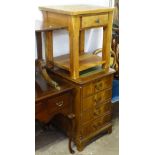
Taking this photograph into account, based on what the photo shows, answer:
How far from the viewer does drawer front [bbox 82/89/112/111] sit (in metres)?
1.83

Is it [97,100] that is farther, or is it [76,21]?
[97,100]

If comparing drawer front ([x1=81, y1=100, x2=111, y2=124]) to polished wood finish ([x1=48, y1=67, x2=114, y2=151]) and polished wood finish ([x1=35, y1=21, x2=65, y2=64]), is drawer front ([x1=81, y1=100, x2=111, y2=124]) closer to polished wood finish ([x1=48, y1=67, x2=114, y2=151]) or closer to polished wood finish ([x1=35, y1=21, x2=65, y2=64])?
polished wood finish ([x1=48, y1=67, x2=114, y2=151])

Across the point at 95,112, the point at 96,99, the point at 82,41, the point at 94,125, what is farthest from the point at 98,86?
the point at 82,41

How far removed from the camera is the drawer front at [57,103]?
1681 mm

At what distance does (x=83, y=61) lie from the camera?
195 centimetres

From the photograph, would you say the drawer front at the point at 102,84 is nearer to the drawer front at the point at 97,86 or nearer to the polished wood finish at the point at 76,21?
the drawer front at the point at 97,86

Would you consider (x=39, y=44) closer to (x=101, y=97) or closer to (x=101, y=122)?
(x=101, y=97)

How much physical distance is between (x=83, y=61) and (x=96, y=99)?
32 cm
